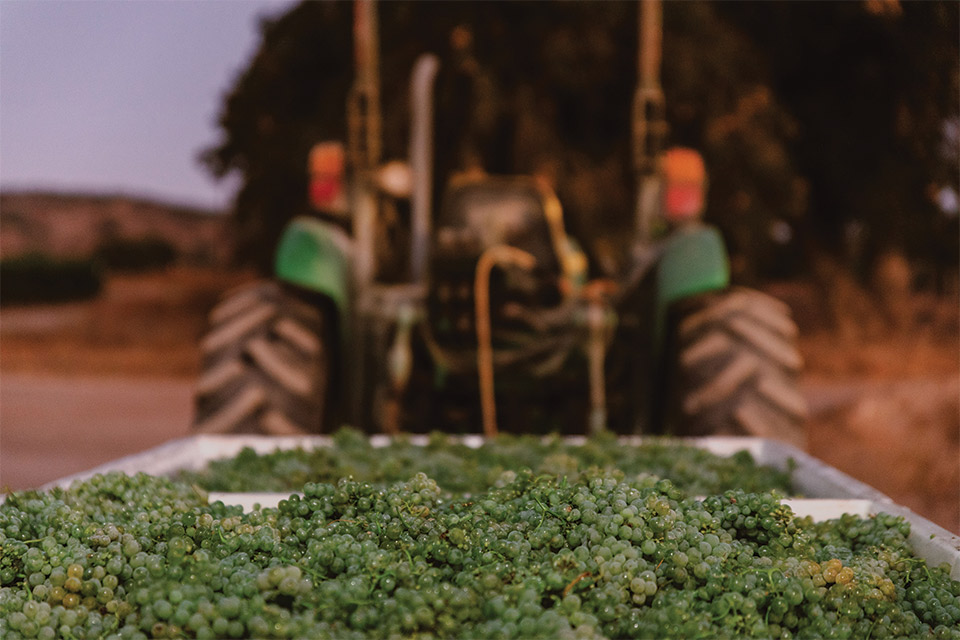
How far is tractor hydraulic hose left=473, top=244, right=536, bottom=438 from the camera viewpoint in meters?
3.13

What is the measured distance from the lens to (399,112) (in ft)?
28.9

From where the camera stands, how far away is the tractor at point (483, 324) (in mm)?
3176

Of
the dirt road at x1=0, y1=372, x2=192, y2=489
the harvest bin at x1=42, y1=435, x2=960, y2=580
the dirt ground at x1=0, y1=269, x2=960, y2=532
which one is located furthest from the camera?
the dirt road at x1=0, y1=372, x2=192, y2=489

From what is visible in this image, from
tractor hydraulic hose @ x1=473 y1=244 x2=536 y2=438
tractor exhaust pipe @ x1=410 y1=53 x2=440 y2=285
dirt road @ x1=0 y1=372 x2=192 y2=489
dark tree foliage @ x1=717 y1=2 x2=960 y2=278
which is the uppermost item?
dark tree foliage @ x1=717 y1=2 x2=960 y2=278

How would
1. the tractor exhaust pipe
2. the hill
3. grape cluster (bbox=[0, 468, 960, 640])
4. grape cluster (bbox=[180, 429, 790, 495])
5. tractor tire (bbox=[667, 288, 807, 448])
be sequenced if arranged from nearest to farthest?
grape cluster (bbox=[0, 468, 960, 640]), grape cluster (bbox=[180, 429, 790, 495]), tractor tire (bbox=[667, 288, 807, 448]), the tractor exhaust pipe, the hill

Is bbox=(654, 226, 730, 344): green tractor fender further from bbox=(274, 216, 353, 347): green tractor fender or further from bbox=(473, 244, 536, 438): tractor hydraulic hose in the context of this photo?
bbox=(274, 216, 353, 347): green tractor fender

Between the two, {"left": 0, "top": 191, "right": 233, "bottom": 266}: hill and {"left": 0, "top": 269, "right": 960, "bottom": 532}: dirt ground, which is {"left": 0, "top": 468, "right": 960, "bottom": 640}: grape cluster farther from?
{"left": 0, "top": 191, "right": 233, "bottom": 266}: hill

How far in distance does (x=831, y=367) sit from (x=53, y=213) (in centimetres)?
1517

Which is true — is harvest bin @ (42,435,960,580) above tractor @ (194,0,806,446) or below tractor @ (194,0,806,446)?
below

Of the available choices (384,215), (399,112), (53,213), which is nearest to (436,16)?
(399,112)

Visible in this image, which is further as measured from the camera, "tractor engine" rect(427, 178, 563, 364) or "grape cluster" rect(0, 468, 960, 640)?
"tractor engine" rect(427, 178, 563, 364)

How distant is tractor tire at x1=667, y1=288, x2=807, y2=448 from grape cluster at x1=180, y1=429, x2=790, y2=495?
49cm

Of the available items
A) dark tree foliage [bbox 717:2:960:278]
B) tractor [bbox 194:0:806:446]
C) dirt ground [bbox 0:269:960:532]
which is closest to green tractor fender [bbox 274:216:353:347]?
tractor [bbox 194:0:806:446]

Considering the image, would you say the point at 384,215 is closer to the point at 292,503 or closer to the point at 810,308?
the point at 292,503
